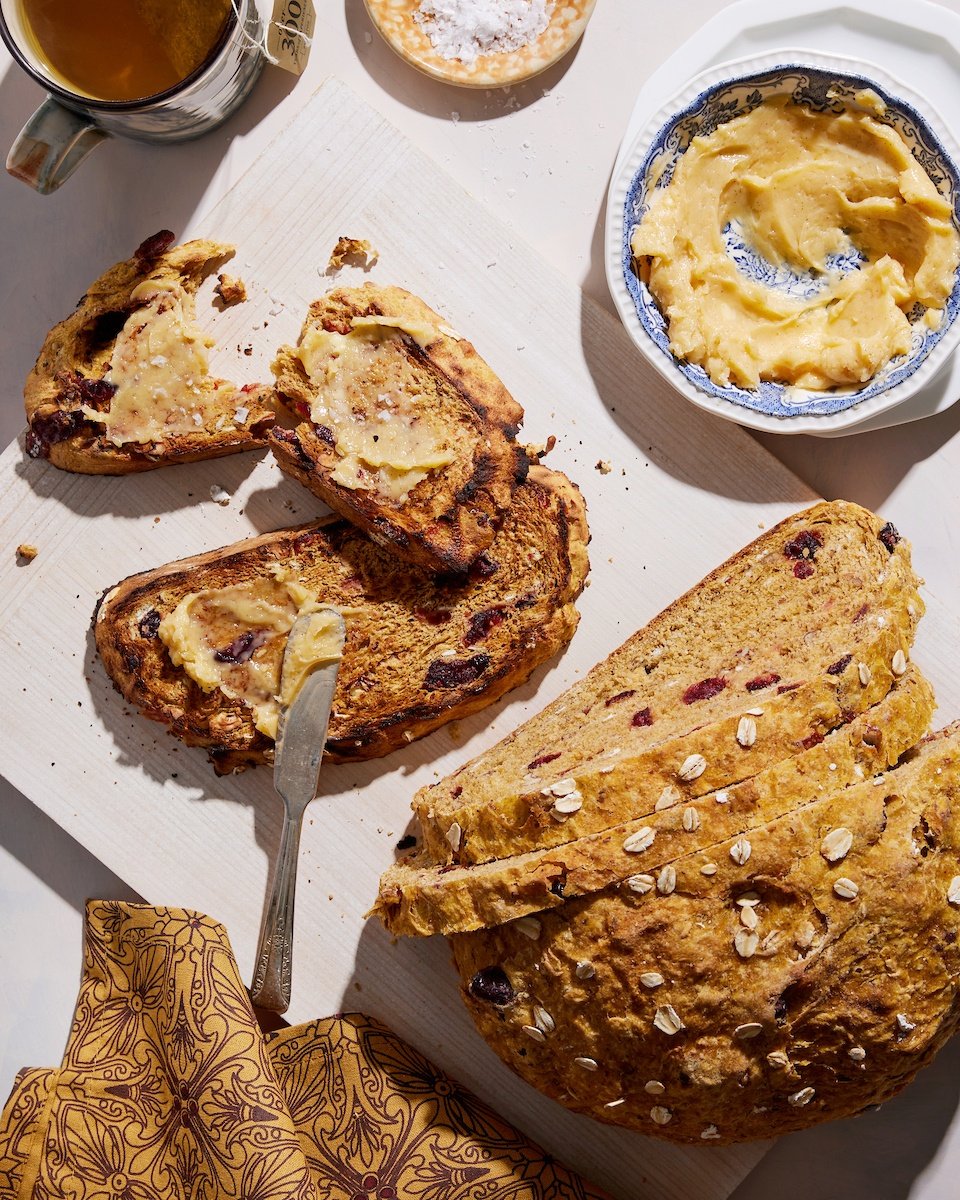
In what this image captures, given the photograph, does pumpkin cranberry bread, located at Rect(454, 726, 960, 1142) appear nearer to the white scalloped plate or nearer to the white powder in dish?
the white scalloped plate

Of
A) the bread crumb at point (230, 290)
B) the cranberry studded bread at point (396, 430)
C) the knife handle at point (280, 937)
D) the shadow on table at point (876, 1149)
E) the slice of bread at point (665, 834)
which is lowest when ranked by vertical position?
the shadow on table at point (876, 1149)

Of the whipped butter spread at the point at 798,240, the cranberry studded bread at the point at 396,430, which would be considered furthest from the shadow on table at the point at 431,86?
the cranberry studded bread at the point at 396,430

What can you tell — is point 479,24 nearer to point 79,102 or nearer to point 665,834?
point 79,102

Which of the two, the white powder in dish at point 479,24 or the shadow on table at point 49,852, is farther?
the shadow on table at point 49,852

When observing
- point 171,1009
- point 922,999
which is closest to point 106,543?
point 171,1009

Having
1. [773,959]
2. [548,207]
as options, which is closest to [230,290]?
[548,207]

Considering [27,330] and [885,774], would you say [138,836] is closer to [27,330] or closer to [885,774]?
[27,330]

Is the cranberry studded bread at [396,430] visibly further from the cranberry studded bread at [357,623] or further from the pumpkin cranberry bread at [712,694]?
the pumpkin cranberry bread at [712,694]
